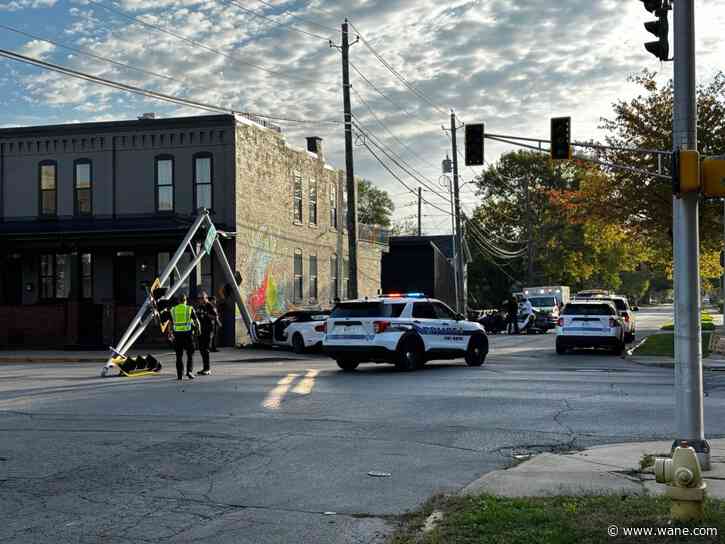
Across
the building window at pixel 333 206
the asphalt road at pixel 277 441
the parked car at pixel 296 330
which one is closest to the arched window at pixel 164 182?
the parked car at pixel 296 330

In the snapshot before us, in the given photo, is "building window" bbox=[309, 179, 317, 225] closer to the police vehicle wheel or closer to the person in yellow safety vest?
the police vehicle wheel

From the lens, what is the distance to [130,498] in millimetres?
8078

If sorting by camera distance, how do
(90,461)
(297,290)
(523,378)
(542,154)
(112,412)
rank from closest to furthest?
(90,461)
(112,412)
(523,378)
(297,290)
(542,154)

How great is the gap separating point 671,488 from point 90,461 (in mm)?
6255

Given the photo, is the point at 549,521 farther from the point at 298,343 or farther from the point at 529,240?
the point at 529,240

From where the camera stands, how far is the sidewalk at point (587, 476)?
7.88 meters

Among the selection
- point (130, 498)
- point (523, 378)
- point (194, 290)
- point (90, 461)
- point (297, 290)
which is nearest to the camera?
point (130, 498)

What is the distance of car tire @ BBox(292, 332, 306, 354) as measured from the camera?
29219mm

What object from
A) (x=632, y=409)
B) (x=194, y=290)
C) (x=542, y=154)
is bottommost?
(x=632, y=409)

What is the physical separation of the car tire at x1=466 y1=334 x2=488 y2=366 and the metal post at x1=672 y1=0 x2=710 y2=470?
1358cm

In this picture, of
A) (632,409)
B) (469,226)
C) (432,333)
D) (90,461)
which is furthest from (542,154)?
(90,461)

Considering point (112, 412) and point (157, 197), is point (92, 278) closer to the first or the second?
point (157, 197)

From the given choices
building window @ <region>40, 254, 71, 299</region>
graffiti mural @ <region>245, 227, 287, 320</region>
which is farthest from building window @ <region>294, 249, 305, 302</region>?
building window @ <region>40, 254, 71, 299</region>

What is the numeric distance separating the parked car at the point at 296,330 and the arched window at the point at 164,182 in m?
6.24
